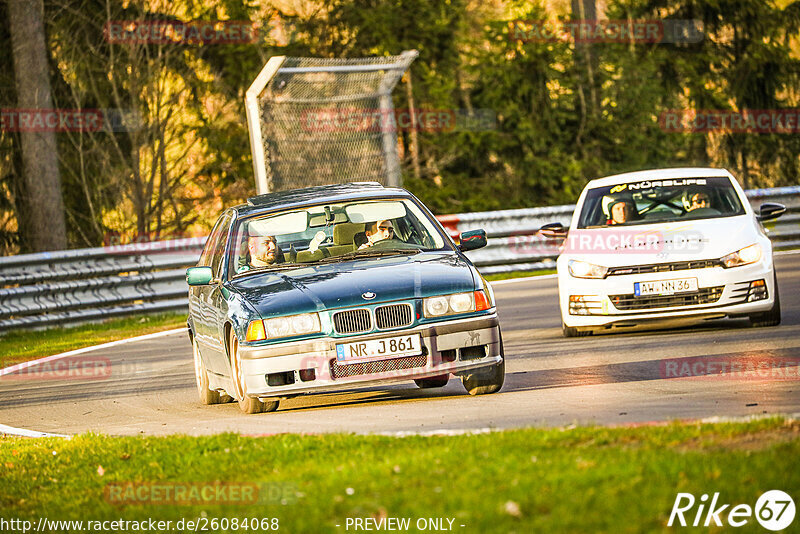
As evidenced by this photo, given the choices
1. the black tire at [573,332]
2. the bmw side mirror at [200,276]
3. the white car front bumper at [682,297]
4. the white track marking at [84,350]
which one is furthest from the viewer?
the white track marking at [84,350]

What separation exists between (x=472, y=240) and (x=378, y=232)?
0.79 m

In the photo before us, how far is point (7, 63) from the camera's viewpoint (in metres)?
30.5

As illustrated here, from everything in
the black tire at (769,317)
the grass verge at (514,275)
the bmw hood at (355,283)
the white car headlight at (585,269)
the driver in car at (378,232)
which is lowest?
the grass verge at (514,275)

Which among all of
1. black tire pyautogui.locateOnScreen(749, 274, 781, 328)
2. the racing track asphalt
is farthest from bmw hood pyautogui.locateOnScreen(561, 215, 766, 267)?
the racing track asphalt

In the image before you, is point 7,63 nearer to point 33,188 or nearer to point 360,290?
point 33,188

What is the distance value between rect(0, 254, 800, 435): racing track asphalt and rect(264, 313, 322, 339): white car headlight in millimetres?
591

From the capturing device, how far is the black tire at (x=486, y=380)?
31.0 feet

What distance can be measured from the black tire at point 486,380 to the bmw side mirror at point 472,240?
4.03 feet

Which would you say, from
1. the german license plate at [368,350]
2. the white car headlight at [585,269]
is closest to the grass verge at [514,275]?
the white car headlight at [585,269]

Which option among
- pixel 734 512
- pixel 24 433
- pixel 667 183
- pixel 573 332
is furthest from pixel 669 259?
pixel 734 512

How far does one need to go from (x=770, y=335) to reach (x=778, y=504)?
679cm

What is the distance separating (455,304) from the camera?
920cm

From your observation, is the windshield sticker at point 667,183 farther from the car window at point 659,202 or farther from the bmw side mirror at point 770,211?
the bmw side mirror at point 770,211

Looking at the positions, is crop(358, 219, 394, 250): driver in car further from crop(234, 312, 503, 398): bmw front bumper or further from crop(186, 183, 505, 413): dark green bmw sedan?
crop(234, 312, 503, 398): bmw front bumper
